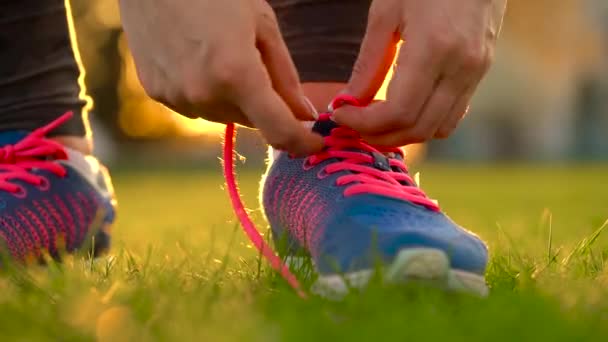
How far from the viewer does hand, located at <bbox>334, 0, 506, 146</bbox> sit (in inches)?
50.1

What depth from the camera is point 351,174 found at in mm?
1578

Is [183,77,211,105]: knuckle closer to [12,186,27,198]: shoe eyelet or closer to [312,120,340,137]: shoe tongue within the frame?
[312,120,340,137]: shoe tongue

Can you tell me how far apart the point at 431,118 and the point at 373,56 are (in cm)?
14

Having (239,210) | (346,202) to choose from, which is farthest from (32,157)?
(346,202)

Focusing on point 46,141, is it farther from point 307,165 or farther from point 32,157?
point 307,165

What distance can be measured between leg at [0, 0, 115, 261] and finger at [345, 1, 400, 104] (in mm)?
723

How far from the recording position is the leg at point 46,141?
186cm

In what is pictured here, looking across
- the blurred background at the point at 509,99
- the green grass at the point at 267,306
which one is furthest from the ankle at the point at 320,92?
the blurred background at the point at 509,99

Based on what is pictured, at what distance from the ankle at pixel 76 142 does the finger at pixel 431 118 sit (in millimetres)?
944

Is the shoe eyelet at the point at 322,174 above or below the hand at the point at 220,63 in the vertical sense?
below

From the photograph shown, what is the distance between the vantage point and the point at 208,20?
4.09 feet

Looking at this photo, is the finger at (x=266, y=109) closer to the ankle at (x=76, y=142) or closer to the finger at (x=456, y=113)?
the finger at (x=456, y=113)

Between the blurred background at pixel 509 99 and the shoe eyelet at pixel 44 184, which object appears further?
the blurred background at pixel 509 99

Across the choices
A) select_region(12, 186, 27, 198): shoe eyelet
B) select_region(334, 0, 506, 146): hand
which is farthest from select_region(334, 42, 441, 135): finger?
select_region(12, 186, 27, 198): shoe eyelet
